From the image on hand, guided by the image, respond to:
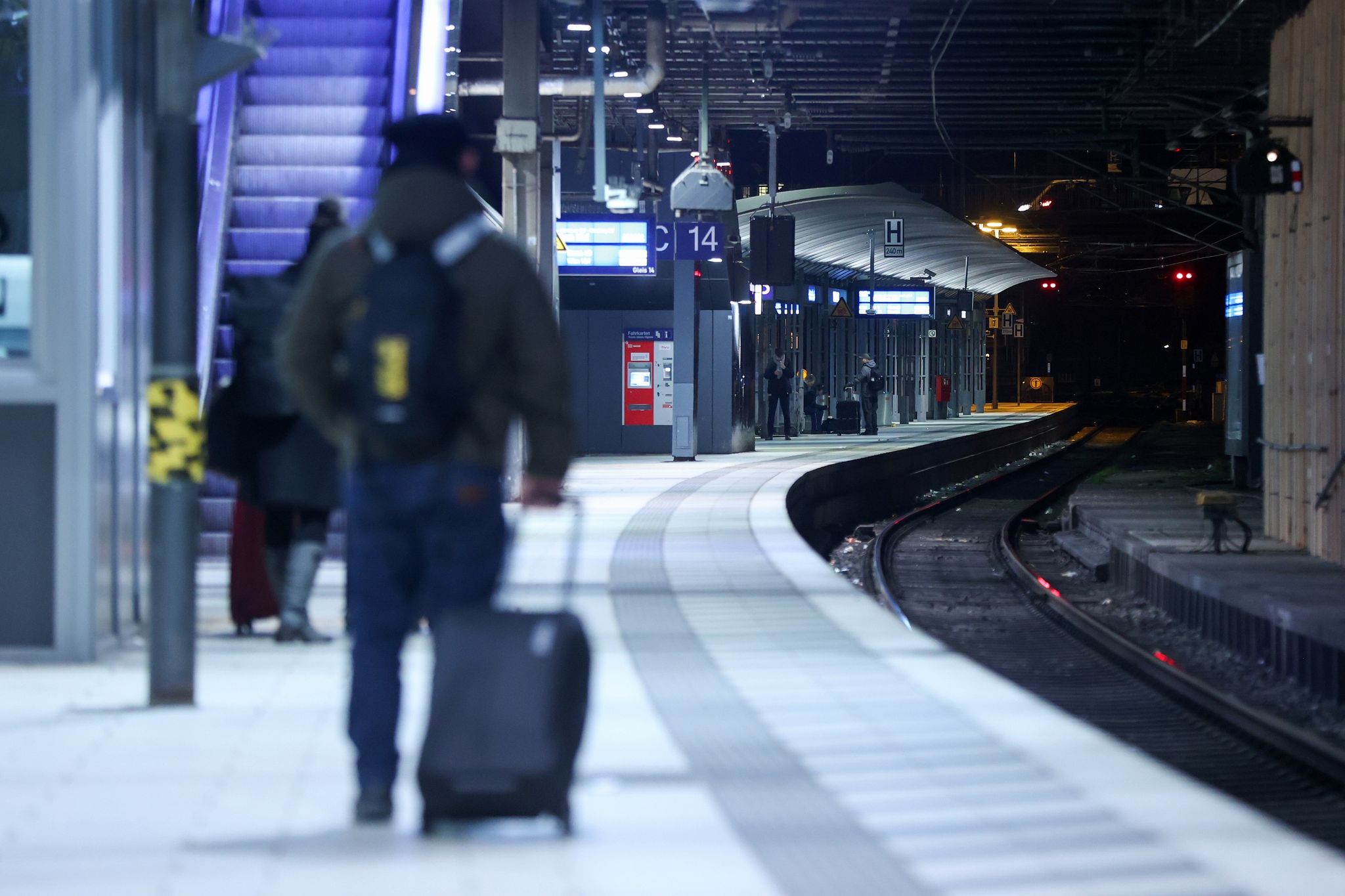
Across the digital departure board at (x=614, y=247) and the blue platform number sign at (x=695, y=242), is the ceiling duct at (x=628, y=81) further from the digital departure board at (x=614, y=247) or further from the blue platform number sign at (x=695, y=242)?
the digital departure board at (x=614, y=247)

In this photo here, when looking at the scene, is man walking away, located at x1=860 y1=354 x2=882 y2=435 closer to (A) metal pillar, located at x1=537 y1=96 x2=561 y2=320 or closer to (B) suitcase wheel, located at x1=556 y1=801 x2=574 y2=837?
(A) metal pillar, located at x1=537 y1=96 x2=561 y2=320

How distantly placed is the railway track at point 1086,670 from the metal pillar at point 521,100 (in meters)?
4.25

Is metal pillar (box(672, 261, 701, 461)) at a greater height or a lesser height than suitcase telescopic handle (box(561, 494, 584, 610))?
greater

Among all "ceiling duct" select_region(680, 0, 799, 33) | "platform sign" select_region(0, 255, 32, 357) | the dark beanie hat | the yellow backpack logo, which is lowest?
the yellow backpack logo

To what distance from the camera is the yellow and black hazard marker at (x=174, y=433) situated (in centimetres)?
559

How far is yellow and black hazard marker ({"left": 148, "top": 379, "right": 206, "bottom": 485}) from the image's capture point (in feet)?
18.4

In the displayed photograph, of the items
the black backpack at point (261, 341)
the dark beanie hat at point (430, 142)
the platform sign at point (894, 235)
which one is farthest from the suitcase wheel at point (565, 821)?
the platform sign at point (894, 235)

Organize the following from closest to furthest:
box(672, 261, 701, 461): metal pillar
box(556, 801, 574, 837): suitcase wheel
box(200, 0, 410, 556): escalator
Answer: box(556, 801, 574, 837): suitcase wheel
box(200, 0, 410, 556): escalator
box(672, 261, 701, 461): metal pillar

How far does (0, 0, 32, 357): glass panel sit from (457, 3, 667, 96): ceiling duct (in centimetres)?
1035

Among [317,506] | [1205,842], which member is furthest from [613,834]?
[317,506]

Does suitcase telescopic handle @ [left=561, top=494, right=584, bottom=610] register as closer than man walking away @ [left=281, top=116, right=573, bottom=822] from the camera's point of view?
No

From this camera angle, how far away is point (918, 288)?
3841 cm

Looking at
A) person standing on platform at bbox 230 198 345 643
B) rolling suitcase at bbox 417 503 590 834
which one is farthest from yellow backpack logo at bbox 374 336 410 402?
person standing on platform at bbox 230 198 345 643

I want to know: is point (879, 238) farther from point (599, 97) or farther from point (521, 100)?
point (521, 100)
